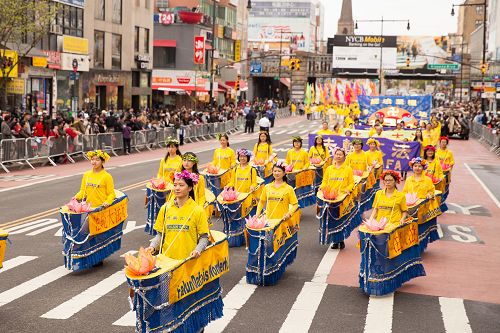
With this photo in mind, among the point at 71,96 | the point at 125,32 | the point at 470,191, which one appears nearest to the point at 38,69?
the point at 71,96

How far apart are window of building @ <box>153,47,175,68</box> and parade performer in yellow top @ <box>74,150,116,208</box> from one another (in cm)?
6620

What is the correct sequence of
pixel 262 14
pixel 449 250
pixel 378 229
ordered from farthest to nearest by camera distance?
pixel 262 14 < pixel 449 250 < pixel 378 229

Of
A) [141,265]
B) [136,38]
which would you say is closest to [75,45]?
[136,38]

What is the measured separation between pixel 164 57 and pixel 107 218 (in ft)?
219

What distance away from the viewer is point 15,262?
14.5m

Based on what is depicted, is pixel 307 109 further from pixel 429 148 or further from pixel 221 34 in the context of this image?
pixel 429 148

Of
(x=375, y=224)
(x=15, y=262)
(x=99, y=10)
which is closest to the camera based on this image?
(x=375, y=224)

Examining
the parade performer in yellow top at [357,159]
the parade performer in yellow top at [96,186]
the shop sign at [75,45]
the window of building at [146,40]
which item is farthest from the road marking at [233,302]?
the window of building at [146,40]

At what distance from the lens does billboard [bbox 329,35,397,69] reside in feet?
351

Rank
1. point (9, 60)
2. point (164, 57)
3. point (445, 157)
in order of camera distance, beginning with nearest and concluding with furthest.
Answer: point (445, 157) < point (9, 60) < point (164, 57)

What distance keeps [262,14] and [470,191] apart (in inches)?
5718

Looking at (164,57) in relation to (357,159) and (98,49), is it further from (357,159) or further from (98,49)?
(357,159)

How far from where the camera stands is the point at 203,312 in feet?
31.6

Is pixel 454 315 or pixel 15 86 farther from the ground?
pixel 15 86
